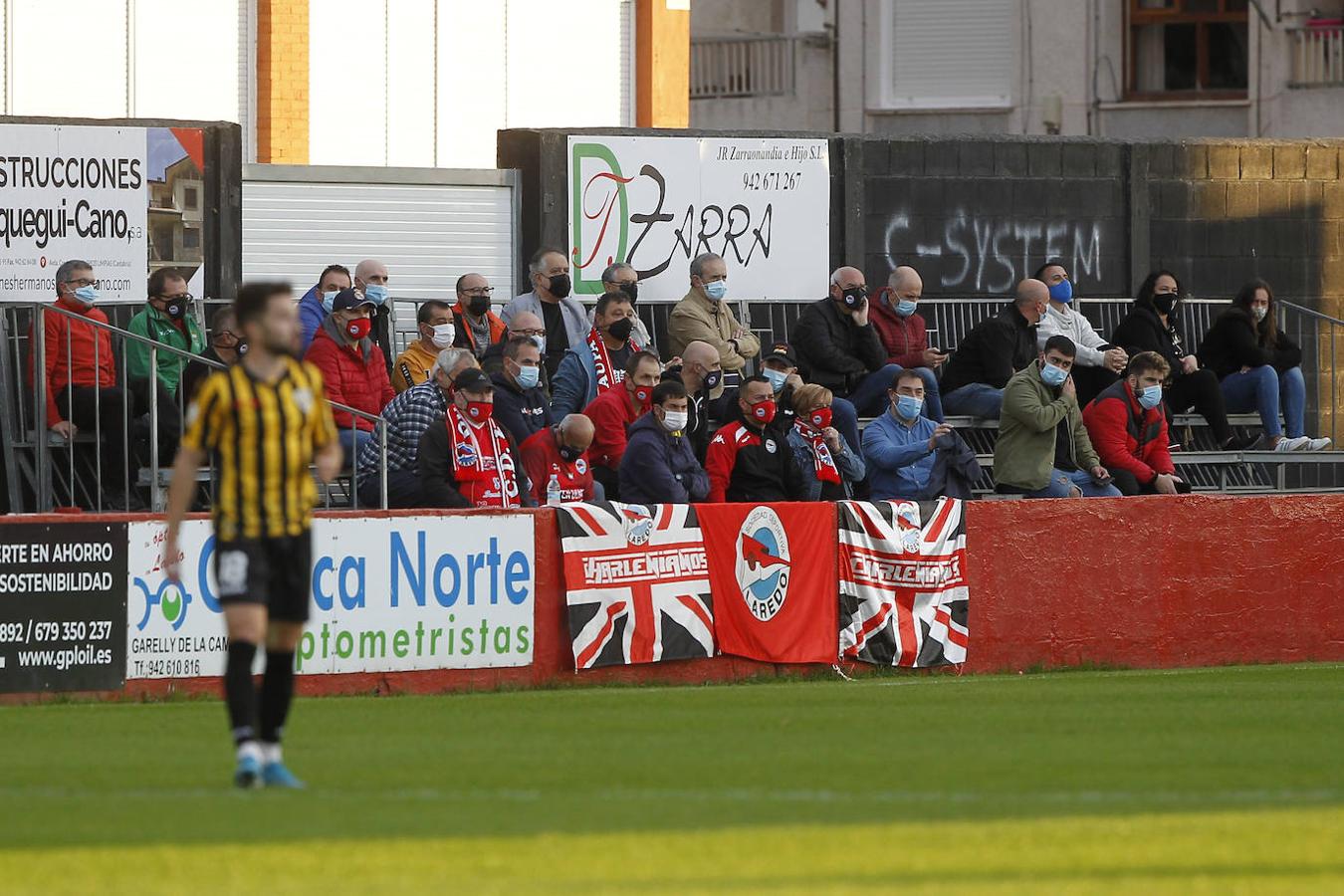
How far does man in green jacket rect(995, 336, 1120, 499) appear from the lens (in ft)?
62.3

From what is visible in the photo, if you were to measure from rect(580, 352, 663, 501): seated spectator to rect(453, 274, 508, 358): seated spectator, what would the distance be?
126cm

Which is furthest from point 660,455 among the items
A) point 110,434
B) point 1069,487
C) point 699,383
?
point 1069,487

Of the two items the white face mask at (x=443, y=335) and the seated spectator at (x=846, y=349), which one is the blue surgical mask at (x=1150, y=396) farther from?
the white face mask at (x=443, y=335)

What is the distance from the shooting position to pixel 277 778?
31.4ft

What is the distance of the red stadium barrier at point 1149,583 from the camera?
17938 mm

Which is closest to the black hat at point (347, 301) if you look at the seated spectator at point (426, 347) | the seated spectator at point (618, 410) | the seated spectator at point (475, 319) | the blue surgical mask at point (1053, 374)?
the seated spectator at point (426, 347)

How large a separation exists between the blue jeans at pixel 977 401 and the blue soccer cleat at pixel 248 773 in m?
11.9

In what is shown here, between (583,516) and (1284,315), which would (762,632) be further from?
(1284,315)

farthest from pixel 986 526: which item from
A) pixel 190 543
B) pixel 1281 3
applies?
pixel 1281 3

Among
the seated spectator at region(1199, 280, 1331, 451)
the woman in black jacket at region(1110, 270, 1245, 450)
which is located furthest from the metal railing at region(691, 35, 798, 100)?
the woman in black jacket at region(1110, 270, 1245, 450)

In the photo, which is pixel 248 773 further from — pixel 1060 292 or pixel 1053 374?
pixel 1060 292

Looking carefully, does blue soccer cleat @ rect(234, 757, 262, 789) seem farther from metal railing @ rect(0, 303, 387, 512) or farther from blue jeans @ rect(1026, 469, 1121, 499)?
blue jeans @ rect(1026, 469, 1121, 499)

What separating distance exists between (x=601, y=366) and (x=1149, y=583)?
4.45 meters

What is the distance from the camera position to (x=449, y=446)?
16531 millimetres
